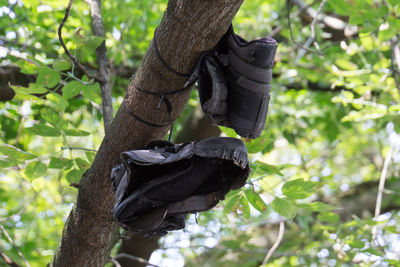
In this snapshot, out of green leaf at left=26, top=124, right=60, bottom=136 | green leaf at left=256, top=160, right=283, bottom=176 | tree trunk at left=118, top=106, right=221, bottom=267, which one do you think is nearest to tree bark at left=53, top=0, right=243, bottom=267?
green leaf at left=26, top=124, right=60, bottom=136

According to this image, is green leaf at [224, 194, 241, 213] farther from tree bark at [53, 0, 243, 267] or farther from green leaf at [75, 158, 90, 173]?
green leaf at [75, 158, 90, 173]

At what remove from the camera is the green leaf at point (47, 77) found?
202 centimetres

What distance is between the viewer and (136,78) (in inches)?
59.7

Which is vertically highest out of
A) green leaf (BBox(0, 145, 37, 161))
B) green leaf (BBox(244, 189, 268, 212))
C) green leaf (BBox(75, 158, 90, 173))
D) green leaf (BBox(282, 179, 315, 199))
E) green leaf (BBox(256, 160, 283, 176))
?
green leaf (BBox(0, 145, 37, 161))

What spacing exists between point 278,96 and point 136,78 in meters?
2.54

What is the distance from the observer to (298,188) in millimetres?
1974

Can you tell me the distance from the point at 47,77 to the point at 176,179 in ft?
3.67

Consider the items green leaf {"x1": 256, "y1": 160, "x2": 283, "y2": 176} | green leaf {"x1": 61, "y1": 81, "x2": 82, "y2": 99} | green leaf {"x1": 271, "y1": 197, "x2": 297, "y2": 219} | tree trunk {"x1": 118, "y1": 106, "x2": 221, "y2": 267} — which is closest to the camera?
green leaf {"x1": 256, "y1": 160, "x2": 283, "y2": 176}

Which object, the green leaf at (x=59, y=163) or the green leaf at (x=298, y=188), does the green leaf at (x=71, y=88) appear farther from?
the green leaf at (x=298, y=188)

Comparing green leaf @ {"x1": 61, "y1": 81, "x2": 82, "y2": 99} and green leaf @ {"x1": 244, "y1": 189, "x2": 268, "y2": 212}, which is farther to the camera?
green leaf @ {"x1": 61, "y1": 81, "x2": 82, "y2": 99}

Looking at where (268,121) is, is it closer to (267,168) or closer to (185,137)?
(185,137)

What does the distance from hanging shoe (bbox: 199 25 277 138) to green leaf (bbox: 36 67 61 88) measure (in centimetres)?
97

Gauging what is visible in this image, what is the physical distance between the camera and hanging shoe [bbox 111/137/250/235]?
114 cm

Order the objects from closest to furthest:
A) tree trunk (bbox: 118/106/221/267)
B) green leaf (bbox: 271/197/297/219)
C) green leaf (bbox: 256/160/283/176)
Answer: green leaf (bbox: 256/160/283/176) < green leaf (bbox: 271/197/297/219) < tree trunk (bbox: 118/106/221/267)
